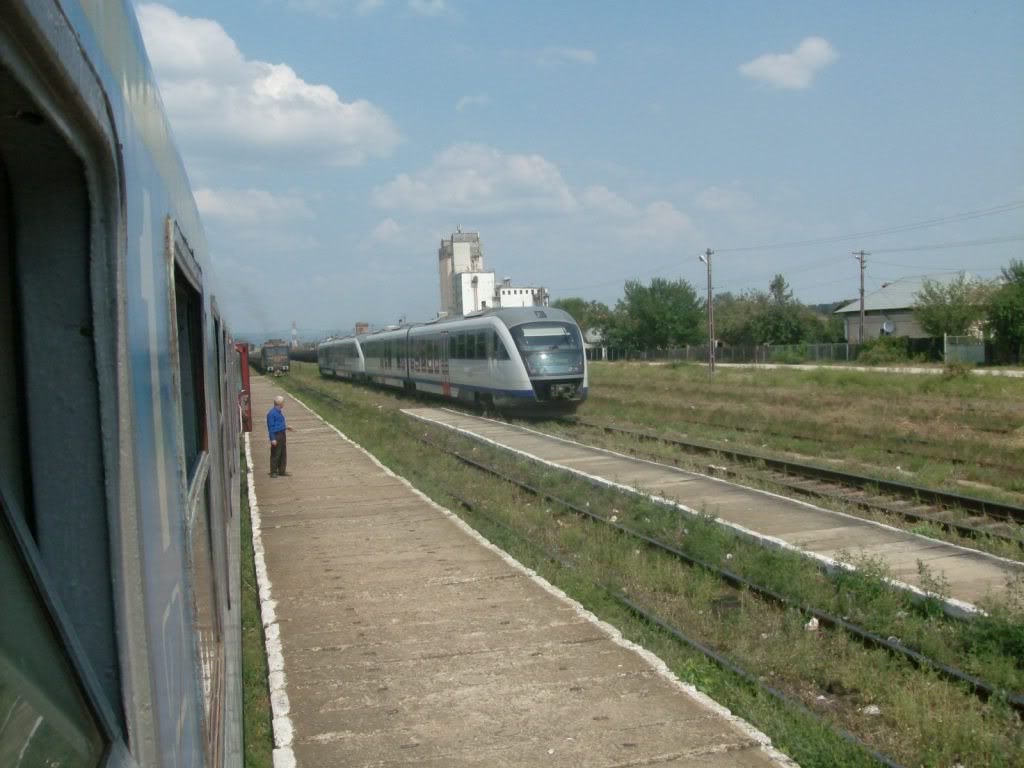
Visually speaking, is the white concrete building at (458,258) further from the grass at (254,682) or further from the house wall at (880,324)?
the grass at (254,682)

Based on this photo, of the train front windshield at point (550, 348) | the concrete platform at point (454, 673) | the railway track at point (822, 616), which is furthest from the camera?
the train front windshield at point (550, 348)

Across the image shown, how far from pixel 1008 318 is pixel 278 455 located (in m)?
43.4

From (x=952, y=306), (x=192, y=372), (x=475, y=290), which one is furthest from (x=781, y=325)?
(x=192, y=372)

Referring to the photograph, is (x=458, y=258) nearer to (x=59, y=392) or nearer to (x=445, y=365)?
(x=445, y=365)

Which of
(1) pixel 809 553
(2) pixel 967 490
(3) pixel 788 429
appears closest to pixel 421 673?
(1) pixel 809 553

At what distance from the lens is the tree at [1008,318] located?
48.4m

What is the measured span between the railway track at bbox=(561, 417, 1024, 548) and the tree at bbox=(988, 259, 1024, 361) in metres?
37.3

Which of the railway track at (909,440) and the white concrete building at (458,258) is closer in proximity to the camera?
the railway track at (909,440)

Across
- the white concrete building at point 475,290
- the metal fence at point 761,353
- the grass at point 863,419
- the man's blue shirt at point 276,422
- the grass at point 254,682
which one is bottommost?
the grass at point 254,682

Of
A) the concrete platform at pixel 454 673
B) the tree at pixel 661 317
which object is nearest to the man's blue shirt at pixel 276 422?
the concrete platform at pixel 454 673

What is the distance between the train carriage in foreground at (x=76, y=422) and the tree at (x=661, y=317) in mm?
77141

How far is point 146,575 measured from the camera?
4.74 feet

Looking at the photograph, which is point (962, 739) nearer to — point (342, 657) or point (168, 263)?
point (342, 657)

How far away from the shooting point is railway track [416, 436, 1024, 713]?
6.24 metres
